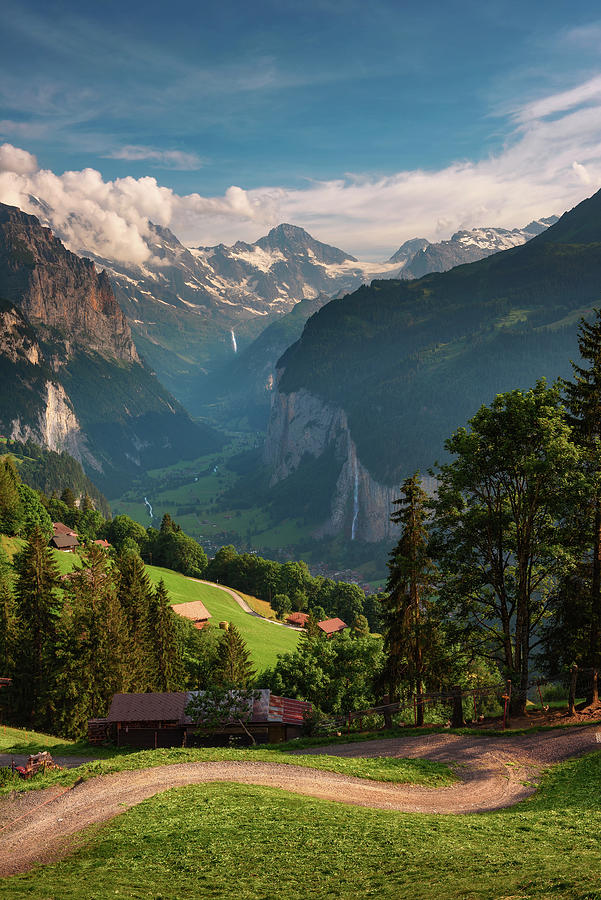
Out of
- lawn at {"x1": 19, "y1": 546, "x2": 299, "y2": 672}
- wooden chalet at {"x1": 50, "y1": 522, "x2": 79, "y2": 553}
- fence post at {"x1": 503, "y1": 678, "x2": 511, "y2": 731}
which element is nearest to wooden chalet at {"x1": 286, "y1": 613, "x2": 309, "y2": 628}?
lawn at {"x1": 19, "y1": 546, "x2": 299, "y2": 672}

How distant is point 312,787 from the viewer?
25641 mm

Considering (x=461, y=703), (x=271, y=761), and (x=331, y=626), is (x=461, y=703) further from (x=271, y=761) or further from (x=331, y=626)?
(x=331, y=626)

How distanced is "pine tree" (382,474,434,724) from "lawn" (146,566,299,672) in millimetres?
53145

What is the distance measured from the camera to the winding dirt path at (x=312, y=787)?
22062 mm

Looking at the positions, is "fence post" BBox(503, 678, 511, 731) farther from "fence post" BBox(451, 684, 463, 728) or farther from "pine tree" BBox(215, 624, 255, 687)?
"pine tree" BBox(215, 624, 255, 687)

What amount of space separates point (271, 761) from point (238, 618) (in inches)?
3416

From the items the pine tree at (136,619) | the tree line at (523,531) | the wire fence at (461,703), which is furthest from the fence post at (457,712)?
the pine tree at (136,619)

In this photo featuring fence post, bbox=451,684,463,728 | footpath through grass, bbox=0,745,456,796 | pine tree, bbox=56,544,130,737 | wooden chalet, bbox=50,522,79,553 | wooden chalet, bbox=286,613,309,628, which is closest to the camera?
footpath through grass, bbox=0,745,456,796

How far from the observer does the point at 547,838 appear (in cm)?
1766

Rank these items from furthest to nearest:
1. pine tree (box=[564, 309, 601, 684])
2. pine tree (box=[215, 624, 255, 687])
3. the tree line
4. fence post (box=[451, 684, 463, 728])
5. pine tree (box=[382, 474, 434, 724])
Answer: pine tree (box=[215, 624, 255, 687]), pine tree (box=[382, 474, 434, 724]), fence post (box=[451, 684, 463, 728]), pine tree (box=[564, 309, 601, 684]), the tree line

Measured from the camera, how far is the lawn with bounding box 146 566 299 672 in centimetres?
9781

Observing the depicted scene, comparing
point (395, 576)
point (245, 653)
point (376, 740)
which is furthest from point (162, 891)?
point (245, 653)

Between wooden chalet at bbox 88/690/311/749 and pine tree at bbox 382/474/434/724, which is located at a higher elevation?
pine tree at bbox 382/474/434/724

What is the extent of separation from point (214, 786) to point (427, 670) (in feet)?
54.7
